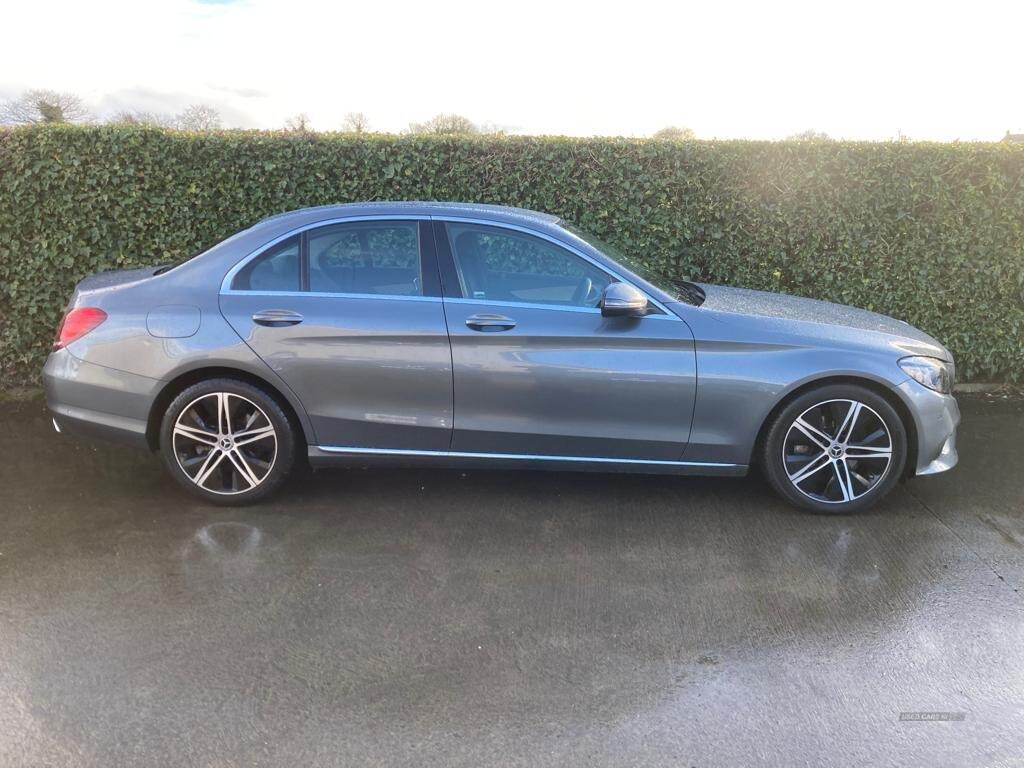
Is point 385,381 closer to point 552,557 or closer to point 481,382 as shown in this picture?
point 481,382

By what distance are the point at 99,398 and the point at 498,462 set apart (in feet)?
6.99

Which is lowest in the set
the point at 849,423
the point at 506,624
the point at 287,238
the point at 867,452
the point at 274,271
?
the point at 506,624

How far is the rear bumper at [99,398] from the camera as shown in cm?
424

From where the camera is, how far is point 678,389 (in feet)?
13.5

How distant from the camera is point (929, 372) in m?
4.24

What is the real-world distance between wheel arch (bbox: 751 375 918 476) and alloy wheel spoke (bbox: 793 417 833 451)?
123 mm

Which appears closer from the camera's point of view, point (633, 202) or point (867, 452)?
point (867, 452)

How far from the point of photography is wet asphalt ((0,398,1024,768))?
2664mm

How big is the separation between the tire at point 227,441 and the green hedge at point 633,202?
267 cm

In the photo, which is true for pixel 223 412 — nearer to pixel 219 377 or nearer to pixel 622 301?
pixel 219 377

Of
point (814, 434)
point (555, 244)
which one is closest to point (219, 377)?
point (555, 244)

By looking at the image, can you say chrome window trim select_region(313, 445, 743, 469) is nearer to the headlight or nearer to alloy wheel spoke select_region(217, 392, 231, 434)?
alloy wheel spoke select_region(217, 392, 231, 434)

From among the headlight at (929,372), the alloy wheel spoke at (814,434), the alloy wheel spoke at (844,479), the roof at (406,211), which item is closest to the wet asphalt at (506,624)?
the alloy wheel spoke at (844,479)

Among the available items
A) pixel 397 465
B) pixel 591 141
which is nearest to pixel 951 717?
pixel 397 465
